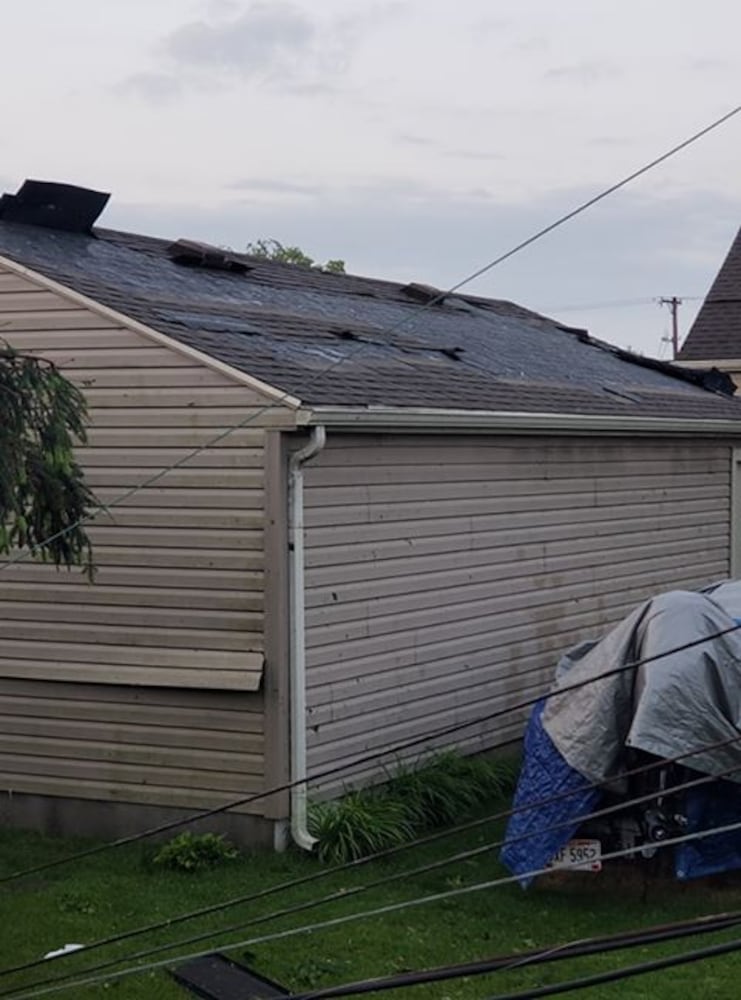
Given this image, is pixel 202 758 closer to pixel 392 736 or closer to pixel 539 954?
pixel 392 736

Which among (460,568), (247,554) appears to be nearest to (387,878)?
(247,554)

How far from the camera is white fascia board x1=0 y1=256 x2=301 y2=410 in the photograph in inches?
366

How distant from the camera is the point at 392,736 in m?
10.5

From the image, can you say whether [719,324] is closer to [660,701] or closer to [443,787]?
[443,787]

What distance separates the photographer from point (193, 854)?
9.09 m

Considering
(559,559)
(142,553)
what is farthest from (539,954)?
(559,559)

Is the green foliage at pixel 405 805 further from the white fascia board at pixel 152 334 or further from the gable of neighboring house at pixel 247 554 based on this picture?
the white fascia board at pixel 152 334

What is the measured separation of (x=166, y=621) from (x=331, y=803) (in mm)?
1606

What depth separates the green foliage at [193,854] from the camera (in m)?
9.05

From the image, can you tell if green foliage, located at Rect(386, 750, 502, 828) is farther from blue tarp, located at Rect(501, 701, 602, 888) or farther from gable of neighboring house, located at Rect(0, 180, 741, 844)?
blue tarp, located at Rect(501, 701, 602, 888)

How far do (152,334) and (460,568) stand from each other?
3101 mm

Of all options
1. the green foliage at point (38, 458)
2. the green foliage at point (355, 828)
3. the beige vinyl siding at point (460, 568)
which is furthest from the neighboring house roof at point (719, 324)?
the green foliage at point (38, 458)

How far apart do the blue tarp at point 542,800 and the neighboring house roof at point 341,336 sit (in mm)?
2540

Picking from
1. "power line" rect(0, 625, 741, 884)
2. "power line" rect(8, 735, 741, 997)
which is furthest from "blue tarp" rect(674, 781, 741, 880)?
"power line" rect(0, 625, 741, 884)
